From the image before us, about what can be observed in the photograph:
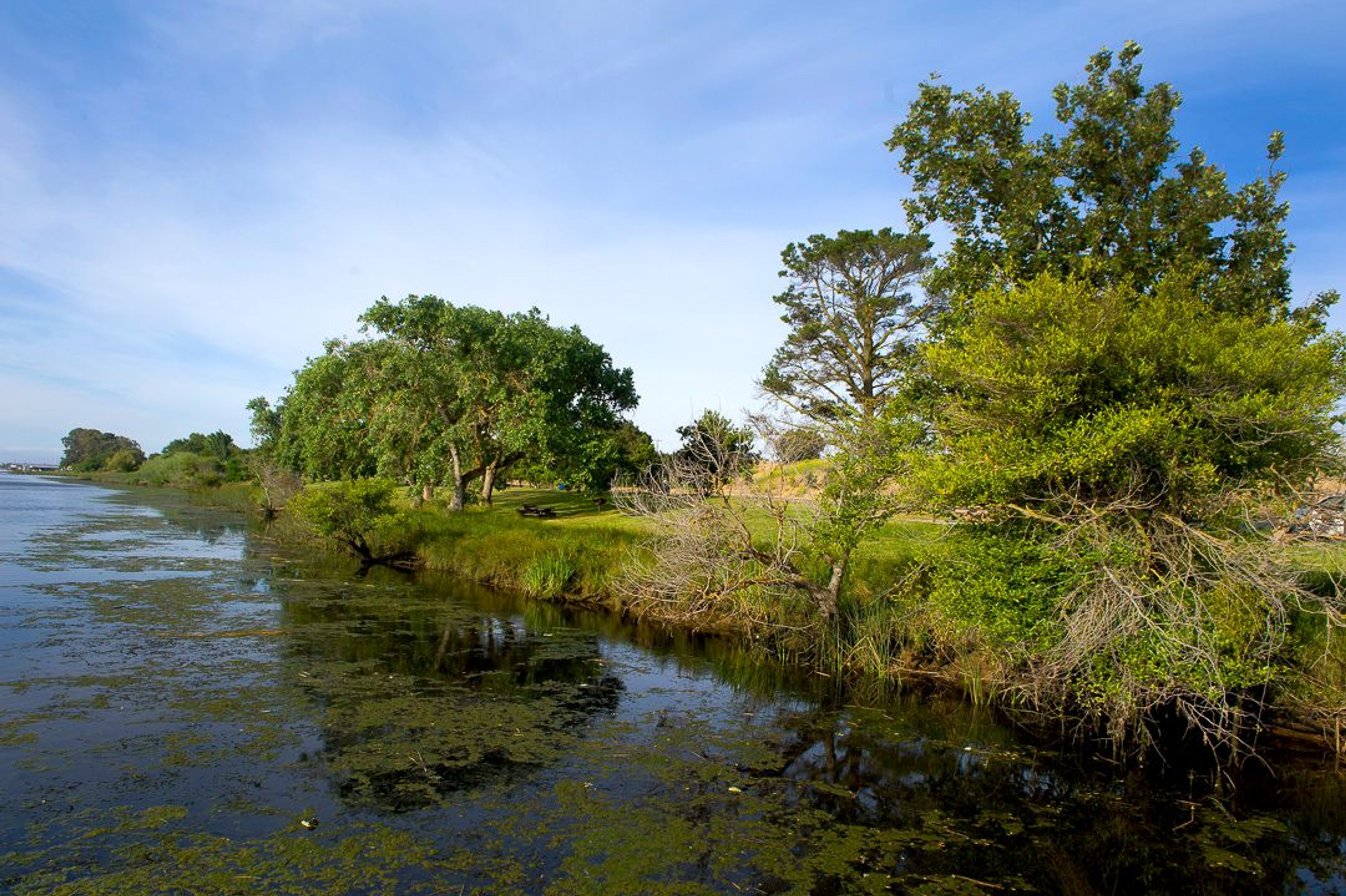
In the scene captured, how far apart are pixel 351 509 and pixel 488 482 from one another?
1117cm

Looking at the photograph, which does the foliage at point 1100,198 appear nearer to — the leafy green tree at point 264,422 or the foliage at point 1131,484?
the foliage at point 1131,484

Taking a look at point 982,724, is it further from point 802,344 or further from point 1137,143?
point 802,344

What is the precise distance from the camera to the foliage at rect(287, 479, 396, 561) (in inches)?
907

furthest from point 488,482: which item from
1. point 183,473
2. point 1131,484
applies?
point 183,473

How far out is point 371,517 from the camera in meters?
23.5

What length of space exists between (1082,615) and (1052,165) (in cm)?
1005

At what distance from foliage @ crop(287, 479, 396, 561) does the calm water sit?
947cm

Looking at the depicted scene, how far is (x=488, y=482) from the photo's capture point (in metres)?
34.6

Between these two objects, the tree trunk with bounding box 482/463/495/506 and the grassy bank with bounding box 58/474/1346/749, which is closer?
the grassy bank with bounding box 58/474/1346/749

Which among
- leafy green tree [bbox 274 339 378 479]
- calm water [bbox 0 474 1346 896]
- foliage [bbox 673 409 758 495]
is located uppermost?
leafy green tree [bbox 274 339 378 479]

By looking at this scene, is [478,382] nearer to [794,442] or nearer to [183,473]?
[794,442]

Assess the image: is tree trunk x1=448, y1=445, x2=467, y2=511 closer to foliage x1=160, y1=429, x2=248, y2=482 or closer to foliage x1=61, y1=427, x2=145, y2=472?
foliage x1=160, y1=429, x2=248, y2=482

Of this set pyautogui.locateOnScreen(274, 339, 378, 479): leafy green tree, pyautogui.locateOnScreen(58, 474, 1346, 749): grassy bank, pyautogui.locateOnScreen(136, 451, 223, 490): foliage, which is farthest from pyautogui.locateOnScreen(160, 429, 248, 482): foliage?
pyautogui.locateOnScreen(58, 474, 1346, 749): grassy bank

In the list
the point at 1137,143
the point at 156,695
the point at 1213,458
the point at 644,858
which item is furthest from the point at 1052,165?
the point at 156,695
